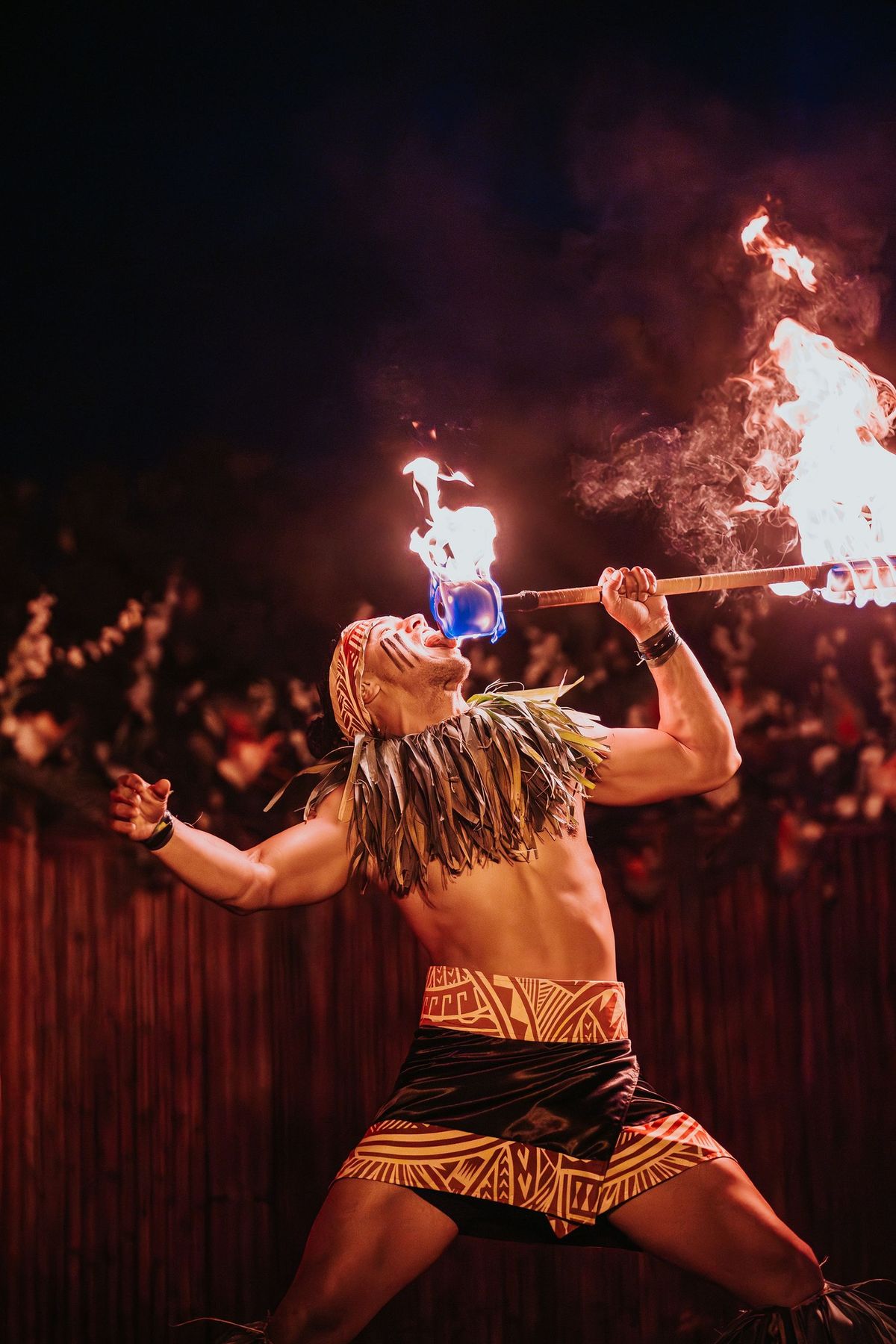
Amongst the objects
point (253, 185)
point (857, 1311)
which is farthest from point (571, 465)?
point (857, 1311)

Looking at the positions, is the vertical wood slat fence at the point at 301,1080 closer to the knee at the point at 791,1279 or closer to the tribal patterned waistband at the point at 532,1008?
the tribal patterned waistband at the point at 532,1008

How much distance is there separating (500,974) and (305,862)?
16.4 inches

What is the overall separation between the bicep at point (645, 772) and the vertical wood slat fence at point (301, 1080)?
2.39ft

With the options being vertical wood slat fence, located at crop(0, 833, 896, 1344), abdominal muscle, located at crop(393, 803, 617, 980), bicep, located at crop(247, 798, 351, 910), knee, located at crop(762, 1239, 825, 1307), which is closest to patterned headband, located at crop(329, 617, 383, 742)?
bicep, located at crop(247, 798, 351, 910)

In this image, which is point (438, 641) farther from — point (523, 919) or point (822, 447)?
point (822, 447)

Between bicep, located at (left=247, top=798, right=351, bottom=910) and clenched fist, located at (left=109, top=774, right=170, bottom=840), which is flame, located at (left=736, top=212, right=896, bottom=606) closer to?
bicep, located at (left=247, top=798, right=351, bottom=910)

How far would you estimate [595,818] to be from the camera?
3117mm

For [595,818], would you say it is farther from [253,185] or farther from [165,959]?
[253,185]

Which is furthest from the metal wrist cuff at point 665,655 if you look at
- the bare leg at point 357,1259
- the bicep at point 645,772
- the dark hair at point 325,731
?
the bare leg at point 357,1259

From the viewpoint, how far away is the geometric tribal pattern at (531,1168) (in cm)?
208

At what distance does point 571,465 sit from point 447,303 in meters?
0.56

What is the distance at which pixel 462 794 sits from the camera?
2.31 meters

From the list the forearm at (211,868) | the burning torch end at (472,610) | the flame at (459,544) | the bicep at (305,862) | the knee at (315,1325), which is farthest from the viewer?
the flame at (459,544)

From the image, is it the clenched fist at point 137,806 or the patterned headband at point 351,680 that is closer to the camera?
the clenched fist at point 137,806
